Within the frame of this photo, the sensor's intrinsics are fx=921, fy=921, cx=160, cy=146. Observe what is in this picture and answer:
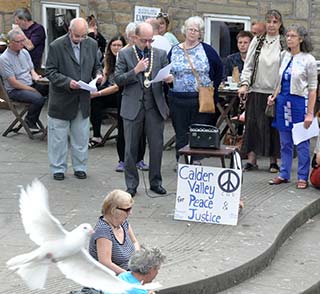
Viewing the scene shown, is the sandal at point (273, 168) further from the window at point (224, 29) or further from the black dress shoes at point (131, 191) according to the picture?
the window at point (224, 29)

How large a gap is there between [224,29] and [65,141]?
4.60 m

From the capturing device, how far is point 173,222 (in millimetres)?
8422

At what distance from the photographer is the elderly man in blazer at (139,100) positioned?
356 inches

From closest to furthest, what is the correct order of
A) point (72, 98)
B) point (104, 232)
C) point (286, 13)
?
point (104, 232)
point (72, 98)
point (286, 13)

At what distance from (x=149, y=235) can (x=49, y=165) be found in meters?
2.73

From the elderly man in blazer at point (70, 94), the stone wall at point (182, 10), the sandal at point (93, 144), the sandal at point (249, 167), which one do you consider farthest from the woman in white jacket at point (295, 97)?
the stone wall at point (182, 10)

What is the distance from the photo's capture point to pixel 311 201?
926 cm

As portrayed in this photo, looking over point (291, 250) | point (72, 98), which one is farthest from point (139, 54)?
point (291, 250)

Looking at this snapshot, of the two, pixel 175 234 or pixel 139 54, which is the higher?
pixel 139 54

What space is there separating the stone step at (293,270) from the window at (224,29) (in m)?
5.14

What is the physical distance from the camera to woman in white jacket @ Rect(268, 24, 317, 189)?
937 cm

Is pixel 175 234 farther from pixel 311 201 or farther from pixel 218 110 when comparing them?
pixel 218 110

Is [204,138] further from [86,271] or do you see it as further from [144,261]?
[86,271]

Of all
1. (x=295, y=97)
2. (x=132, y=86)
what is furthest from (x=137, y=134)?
(x=295, y=97)
